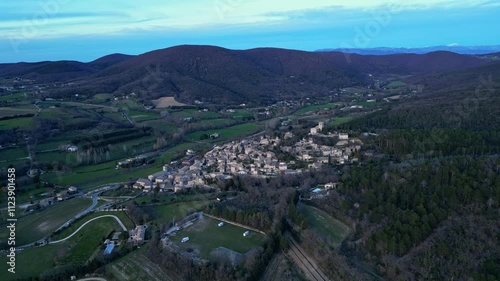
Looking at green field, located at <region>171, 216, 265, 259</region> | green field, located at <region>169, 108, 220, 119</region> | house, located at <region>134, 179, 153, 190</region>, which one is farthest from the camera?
green field, located at <region>169, 108, 220, 119</region>

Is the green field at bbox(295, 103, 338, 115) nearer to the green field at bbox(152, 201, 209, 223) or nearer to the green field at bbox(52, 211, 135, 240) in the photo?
the green field at bbox(152, 201, 209, 223)

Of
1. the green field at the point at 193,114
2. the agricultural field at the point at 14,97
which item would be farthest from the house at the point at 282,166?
the agricultural field at the point at 14,97

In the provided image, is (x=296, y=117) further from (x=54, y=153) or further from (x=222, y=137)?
(x=54, y=153)

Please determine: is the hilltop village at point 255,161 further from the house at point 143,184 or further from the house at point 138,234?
the house at point 138,234

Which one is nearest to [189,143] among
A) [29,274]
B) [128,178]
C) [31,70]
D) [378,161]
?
[128,178]

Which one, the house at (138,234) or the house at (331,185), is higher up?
the house at (331,185)

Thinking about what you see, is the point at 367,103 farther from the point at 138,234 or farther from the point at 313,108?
the point at 138,234

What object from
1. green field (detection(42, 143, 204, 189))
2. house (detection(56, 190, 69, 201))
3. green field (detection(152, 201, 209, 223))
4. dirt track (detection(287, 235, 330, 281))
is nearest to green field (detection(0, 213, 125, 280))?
green field (detection(152, 201, 209, 223))
